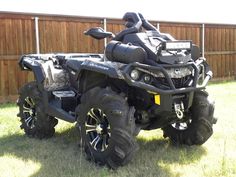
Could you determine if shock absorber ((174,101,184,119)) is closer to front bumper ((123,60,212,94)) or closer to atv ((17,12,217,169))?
atv ((17,12,217,169))

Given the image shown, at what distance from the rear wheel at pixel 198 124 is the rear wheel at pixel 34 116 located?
2007 millimetres

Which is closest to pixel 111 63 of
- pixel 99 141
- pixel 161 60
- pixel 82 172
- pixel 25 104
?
pixel 161 60

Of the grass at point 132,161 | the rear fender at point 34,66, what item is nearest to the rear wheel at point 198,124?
the grass at point 132,161

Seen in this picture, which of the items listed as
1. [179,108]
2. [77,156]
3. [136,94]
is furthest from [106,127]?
[179,108]

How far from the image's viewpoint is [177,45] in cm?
462

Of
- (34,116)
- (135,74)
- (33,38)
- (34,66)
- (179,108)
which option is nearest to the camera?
(135,74)

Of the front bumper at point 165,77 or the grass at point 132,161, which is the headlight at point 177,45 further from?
the grass at point 132,161

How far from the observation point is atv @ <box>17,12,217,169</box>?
4441 millimetres

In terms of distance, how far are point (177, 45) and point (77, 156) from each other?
77.1 inches

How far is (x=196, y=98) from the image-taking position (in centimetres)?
517

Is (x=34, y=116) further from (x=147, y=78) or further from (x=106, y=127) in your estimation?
(x=147, y=78)

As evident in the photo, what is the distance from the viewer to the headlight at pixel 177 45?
449 centimetres

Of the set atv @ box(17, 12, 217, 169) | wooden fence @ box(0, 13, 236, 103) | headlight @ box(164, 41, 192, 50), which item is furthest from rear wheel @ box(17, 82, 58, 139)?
wooden fence @ box(0, 13, 236, 103)

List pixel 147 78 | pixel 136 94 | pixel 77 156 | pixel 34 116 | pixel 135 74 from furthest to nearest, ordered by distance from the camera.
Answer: pixel 34 116
pixel 77 156
pixel 136 94
pixel 147 78
pixel 135 74
